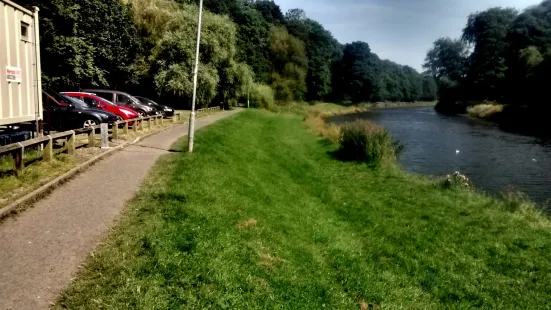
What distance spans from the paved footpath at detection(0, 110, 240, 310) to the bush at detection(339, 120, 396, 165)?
13.1 meters

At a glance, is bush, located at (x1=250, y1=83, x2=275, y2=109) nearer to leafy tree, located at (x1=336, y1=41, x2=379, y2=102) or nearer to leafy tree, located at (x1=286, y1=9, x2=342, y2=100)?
leafy tree, located at (x1=286, y1=9, x2=342, y2=100)

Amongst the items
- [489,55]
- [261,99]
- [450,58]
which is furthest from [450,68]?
[261,99]

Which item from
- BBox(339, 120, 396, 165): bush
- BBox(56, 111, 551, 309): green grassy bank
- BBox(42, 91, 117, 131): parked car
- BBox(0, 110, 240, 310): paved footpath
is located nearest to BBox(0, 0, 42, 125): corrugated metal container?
BBox(0, 110, 240, 310): paved footpath

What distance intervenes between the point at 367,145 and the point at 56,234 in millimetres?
16827

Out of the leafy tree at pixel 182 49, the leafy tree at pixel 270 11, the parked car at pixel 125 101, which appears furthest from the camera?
the leafy tree at pixel 270 11

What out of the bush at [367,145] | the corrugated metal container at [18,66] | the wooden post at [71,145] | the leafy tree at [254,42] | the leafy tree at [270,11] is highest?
the leafy tree at [270,11]

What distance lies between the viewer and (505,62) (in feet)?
241

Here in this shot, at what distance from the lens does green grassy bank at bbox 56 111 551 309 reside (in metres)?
5.23

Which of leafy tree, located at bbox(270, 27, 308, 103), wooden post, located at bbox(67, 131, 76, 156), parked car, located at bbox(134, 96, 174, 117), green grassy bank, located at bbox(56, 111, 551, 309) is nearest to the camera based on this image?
green grassy bank, located at bbox(56, 111, 551, 309)

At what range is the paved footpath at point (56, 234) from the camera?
468 centimetres

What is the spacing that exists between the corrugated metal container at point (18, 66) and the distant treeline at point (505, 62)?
187ft

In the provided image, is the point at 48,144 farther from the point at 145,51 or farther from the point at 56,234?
the point at 145,51

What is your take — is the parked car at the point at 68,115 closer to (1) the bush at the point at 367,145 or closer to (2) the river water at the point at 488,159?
(1) the bush at the point at 367,145

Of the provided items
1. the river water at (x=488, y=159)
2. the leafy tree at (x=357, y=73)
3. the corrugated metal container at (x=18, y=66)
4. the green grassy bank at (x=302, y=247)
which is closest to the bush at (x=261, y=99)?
the river water at (x=488, y=159)
